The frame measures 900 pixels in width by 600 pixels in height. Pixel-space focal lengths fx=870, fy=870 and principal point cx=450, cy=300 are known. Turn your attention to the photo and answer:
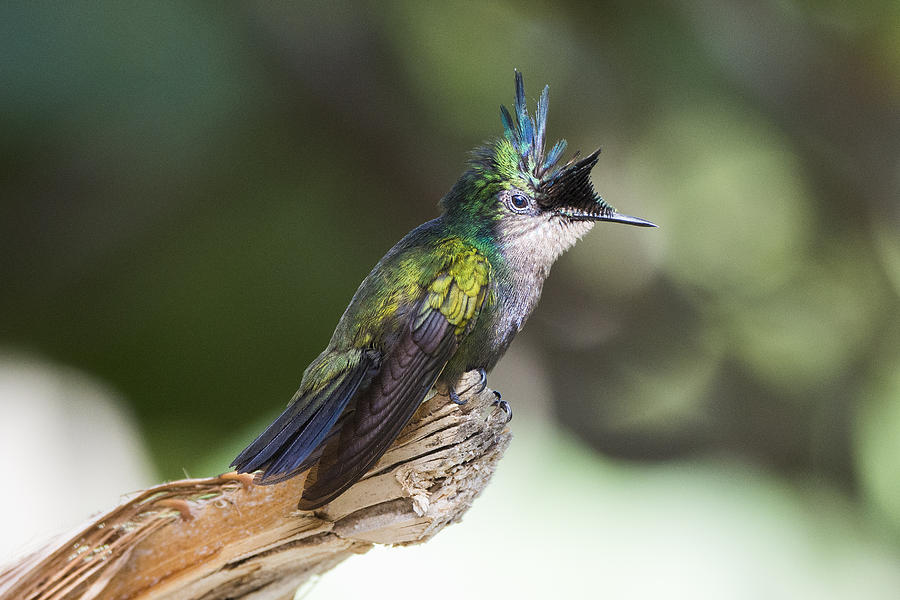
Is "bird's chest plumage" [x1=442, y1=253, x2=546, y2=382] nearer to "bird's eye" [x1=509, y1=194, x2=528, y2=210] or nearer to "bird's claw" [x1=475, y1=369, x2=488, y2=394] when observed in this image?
"bird's claw" [x1=475, y1=369, x2=488, y2=394]

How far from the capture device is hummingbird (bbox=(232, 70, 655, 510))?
1850 millimetres

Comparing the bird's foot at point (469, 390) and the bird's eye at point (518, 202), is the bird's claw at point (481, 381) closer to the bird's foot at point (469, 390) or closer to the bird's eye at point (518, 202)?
the bird's foot at point (469, 390)

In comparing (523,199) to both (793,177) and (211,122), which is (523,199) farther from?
(793,177)

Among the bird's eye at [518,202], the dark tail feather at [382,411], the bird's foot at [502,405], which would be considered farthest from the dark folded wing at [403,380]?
the bird's eye at [518,202]

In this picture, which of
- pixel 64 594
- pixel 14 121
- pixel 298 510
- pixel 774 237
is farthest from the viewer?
pixel 774 237

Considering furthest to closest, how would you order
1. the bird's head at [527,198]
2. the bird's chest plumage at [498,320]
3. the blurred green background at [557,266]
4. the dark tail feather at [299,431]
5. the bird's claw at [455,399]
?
the blurred green background at [557,266]
the bird's head at [527,198]
the bird's chest plumage at [498,320]
the bird's claw at [455,399]
the dark tail feather at [299,431]

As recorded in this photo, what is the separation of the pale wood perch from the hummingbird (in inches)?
3.9

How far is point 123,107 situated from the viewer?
13.1 feet

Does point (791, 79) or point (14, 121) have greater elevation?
point (14, 121)

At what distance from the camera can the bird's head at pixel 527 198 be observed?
2.34m

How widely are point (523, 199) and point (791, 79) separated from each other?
9.28 feet

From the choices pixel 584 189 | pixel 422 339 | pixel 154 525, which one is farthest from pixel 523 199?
A: pixel 154 525

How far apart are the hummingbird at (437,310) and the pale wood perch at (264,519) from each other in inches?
3.9

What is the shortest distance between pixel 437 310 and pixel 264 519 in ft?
2.01
